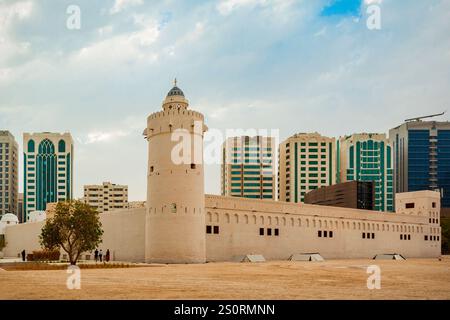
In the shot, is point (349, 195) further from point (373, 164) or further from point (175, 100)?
point (175, 100)

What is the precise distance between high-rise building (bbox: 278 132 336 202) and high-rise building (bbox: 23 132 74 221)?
8043 centimetres

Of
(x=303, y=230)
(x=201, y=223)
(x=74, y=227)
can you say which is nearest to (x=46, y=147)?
(x=303, y=230)

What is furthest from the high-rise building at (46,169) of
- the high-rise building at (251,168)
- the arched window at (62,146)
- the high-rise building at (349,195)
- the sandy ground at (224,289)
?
the sandy ground at (224,289)

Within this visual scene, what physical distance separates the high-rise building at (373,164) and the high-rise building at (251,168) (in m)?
30.2

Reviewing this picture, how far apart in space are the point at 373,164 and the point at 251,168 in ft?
155

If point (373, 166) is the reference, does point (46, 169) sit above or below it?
below

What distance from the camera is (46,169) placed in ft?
627

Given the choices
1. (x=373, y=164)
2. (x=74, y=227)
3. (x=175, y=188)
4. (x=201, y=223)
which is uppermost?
(x=373, y=164)

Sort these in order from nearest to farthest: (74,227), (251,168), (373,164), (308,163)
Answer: (74,227)
(308,163)
(251,168)
(373,164)

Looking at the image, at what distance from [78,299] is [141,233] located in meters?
37.6

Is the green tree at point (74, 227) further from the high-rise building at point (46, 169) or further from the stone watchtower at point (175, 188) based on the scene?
the high-rise building at point (46, 169)

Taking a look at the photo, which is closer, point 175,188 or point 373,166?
point 175,188
